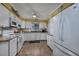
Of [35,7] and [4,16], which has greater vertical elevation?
[35,7]

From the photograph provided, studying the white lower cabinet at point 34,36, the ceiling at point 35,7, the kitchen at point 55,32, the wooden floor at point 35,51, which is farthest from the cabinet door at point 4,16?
the white lower cabinet at point 34,36

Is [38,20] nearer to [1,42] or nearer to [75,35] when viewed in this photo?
[1,42]

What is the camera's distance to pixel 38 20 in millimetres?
8430

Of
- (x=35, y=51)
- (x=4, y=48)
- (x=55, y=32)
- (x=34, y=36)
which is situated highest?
(x=55, y=32)

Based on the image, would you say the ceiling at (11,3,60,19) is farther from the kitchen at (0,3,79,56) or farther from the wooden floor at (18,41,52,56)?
the wooden floor at (18,41,52,56)

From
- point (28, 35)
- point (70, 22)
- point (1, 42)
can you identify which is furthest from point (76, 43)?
point (28, 35)

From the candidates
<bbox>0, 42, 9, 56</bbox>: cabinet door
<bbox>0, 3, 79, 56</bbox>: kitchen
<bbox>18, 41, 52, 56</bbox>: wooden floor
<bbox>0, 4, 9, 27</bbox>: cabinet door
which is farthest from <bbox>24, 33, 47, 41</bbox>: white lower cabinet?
<bbox>0, 42, 9, 56</bbox>: cabinet door

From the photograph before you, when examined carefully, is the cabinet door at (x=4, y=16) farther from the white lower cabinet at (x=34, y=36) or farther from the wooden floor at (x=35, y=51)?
the white lower cabinet at (x=34, y=36)

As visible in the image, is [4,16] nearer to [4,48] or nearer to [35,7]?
[4,48]

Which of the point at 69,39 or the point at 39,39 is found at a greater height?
the point at 69,39

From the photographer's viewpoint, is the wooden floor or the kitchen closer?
the kitchen

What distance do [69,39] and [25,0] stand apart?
1.02 metres

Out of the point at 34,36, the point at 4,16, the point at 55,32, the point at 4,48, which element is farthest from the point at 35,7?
the point at 34,36

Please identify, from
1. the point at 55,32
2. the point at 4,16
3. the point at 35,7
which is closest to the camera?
the point at 55,32
